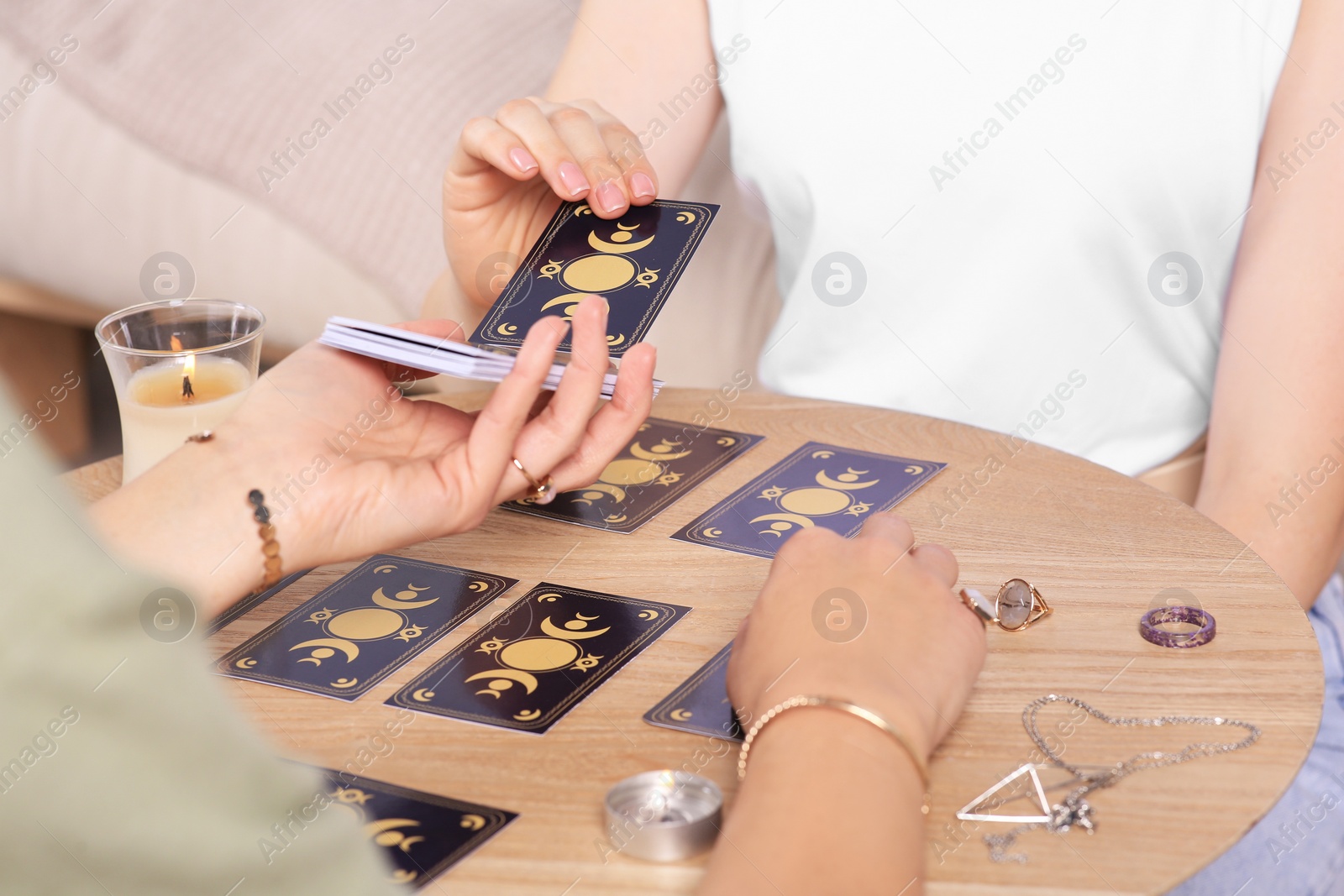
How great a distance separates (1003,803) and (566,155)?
2.18 ft

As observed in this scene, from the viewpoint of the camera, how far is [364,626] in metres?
0.85

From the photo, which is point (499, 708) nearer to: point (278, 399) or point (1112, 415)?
point (278, 399)

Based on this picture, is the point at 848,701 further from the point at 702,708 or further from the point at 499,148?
the point at 499,148

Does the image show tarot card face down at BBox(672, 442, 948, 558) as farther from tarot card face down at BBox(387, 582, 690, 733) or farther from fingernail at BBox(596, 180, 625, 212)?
fingernail at BBox(596, 180, 625, 212)

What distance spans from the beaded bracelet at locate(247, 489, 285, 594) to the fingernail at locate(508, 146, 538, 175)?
40cm

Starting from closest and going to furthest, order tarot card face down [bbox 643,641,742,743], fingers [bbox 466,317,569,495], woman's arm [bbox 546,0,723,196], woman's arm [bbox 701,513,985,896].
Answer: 1. woman's arm [bbox 701,513,985,896]
2. tarot card face down [bbox 643,641,742,743]
3. fingers [bbox 466,317,569,495]
4. woman's arm [bbox 546,0,723,196]

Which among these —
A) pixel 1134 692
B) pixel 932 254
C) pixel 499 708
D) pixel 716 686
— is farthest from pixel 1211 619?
pixel 932 254

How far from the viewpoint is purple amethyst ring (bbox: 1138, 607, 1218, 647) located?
78cm

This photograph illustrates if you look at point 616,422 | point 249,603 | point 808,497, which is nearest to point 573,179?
point 616,422

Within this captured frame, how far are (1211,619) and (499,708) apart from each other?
47cm

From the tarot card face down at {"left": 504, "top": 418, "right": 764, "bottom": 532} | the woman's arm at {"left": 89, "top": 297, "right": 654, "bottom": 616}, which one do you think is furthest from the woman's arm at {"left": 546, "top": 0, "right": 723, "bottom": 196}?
the woman's arm at {"left": 89, "top": 297, "right": 654, "bottom": 616}

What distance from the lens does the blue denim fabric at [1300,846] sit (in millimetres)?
872

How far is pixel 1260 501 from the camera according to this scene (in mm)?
1100

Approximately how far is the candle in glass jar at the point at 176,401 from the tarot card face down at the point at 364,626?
165mm
